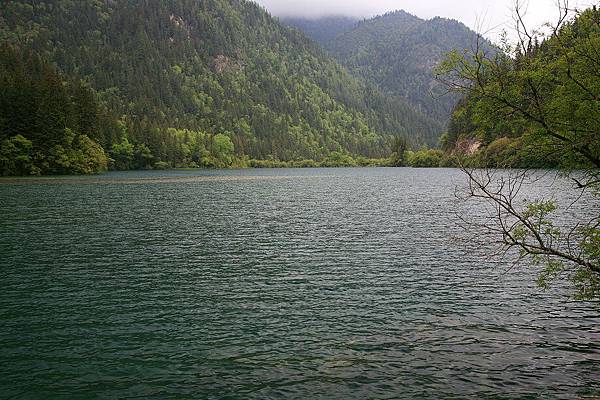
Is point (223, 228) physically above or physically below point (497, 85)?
below

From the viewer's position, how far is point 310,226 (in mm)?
48750

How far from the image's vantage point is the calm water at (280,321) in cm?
1544

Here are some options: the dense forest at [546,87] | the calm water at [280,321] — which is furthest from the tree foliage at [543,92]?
the calm water at [280,321]

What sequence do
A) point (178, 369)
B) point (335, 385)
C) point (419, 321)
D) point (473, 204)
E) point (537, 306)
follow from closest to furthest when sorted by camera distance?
point (335, 385), point (178, 369), point (419, 321), point (537, 306), point (473, 204)

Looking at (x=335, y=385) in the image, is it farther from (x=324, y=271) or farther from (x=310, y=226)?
(x=310, y=226)

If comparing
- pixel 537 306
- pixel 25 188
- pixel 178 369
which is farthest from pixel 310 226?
pixel 25 188

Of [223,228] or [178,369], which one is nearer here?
[178,369]

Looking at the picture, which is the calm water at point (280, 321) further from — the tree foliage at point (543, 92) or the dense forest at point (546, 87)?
the dense forest at point (546, 87)

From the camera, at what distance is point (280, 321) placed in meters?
21.2

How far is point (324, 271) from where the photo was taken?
99.1 ft

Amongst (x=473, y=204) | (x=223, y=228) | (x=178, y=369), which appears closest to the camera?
(x=178, y=369)

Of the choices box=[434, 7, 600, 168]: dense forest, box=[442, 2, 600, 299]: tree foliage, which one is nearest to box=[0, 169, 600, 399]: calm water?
box=[442, 2, 600, 299]: tree foliage

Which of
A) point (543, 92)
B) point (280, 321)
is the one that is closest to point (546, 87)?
point (543, 92)

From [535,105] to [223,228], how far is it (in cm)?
3529
